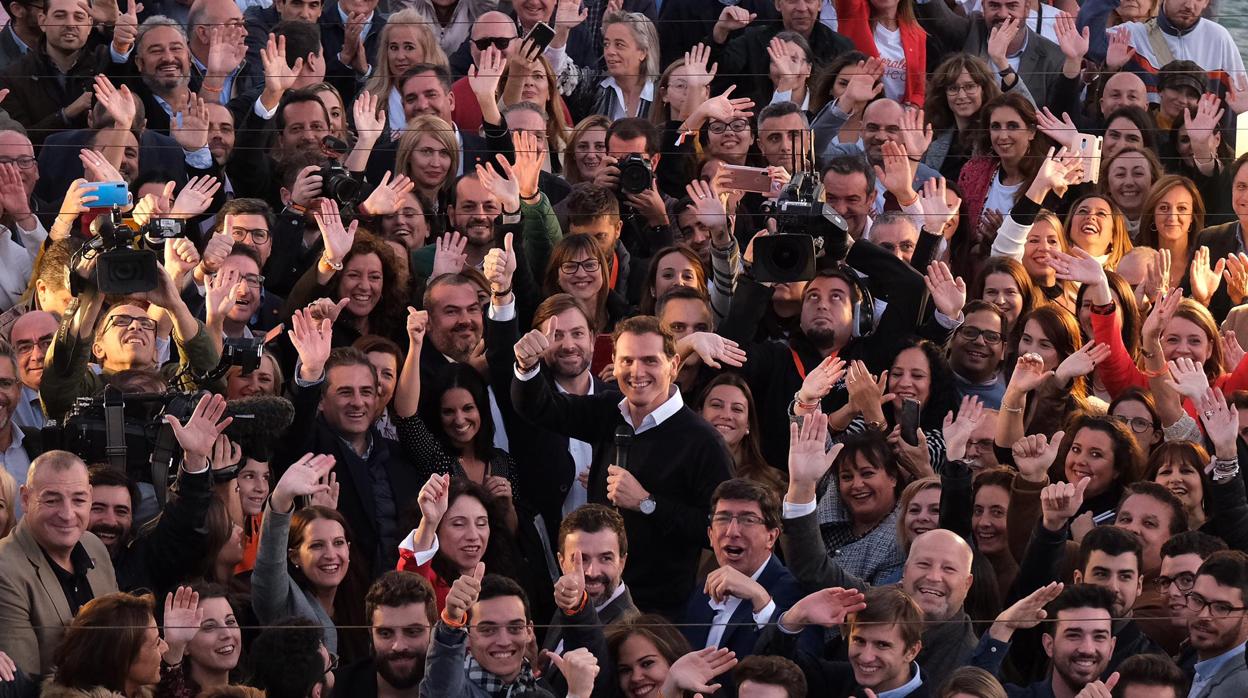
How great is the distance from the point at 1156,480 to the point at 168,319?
2456 millimetres

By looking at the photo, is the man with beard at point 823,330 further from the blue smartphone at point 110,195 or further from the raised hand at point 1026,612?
the blue smartphone at point 110,195

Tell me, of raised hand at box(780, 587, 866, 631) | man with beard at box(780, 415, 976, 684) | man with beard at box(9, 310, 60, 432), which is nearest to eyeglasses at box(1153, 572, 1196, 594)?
man with beard at box(780, 415, 976, 684)

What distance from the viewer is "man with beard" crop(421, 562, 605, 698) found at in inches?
237

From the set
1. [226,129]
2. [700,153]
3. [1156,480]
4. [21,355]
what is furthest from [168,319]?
[1156,480]

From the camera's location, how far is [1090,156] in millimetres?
8328

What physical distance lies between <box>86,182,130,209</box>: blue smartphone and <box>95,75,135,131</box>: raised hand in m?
1.07

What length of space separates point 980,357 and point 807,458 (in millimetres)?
1090

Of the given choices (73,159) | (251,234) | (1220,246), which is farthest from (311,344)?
(1220,246)

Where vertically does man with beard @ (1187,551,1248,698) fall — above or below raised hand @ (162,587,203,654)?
below

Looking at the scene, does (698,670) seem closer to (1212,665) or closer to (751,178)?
(1212,665)

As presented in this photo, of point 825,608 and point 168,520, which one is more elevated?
point 168,520

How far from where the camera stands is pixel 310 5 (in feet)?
29.2

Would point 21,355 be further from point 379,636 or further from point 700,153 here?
point 700,153

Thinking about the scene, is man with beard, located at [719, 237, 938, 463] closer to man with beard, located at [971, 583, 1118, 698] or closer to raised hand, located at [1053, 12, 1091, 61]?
man with beard, located at [971, 583, 1118, 698]
